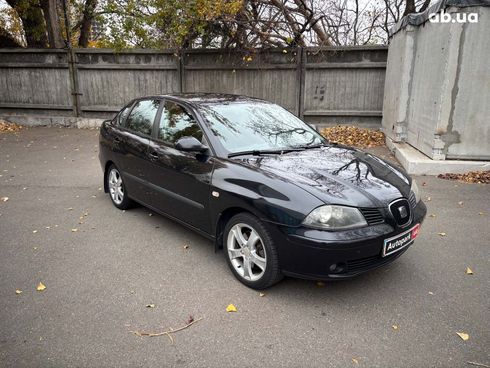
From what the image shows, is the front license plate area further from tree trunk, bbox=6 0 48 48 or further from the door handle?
tree trunk, bbox=6 0 48 48

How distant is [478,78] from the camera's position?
6.50 metres

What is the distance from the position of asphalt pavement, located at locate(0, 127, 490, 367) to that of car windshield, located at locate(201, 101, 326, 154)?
4.10 ft

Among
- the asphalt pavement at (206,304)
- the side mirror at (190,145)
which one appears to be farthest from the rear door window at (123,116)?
the side mirror at (190,145)

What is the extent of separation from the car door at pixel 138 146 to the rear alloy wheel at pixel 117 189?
23 cm

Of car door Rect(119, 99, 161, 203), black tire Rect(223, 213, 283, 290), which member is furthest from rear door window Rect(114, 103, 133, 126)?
black tire Rect(223, 213, 283, 290)

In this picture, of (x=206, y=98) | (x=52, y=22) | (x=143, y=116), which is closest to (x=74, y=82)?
(x=52, y=22)

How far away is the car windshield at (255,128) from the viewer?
12.8ft

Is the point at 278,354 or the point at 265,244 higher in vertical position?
the point at 265,244

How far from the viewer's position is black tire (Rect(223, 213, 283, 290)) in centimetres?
312

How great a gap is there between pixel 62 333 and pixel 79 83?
11326 millimetres

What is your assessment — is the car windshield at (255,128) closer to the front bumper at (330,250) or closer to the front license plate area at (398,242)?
the front bumper at (330,250)

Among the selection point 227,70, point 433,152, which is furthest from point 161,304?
point 227,70

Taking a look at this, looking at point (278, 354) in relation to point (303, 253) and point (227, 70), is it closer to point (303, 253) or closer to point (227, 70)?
point (303, 253)

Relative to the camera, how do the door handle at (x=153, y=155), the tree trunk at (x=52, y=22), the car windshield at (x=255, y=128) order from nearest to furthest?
the car windshield at (x=255, y=128) → the door handle at (x=153, y=155) → the tree trunk at (x=52, y=22)
